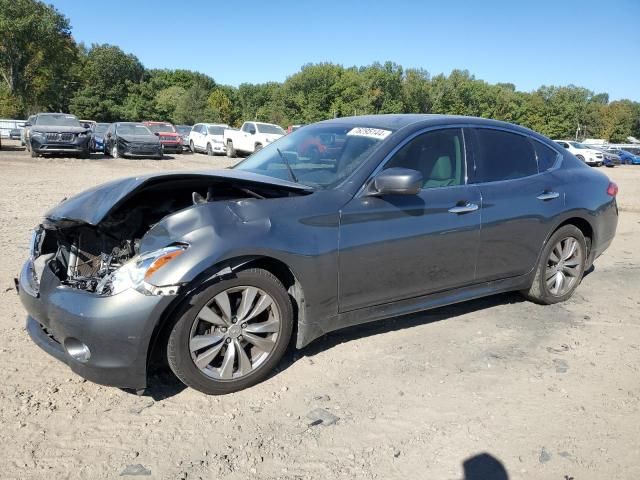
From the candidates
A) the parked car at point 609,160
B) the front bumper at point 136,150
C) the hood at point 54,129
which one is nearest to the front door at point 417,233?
the hood at point 54,129

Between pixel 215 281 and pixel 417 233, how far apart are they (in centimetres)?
151

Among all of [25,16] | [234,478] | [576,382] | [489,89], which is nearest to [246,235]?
[234,478]

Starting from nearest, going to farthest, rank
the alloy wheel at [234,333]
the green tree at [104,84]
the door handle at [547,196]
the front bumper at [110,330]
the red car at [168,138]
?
the front bumper at [110,330] < the alloy wheel at [234,333] < the door handle at [547,196] < the red car at [168,138] < the green tree at [104,84]

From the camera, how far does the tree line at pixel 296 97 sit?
64.9m

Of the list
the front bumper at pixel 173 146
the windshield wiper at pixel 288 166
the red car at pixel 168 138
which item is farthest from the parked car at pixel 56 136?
the windshield wiper at pixel 288 166

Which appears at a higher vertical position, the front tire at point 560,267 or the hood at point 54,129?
the hood at point 54,129

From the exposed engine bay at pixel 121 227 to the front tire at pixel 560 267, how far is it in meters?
2.63

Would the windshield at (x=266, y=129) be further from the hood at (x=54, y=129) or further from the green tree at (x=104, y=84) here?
the green tree at (x=104, y=84)

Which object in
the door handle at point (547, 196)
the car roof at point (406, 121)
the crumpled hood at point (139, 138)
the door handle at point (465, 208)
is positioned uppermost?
the car roof at point (406, 121)

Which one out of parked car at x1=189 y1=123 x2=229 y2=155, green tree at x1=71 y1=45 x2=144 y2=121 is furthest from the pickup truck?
green tree at x1=71 y1=45 x2=144 y2=121

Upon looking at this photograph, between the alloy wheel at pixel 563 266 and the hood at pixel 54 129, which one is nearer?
the alloy wheel at pixel 563 266

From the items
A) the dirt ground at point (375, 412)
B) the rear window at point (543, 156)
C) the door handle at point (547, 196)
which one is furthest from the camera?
the rear window at point (543, 156)

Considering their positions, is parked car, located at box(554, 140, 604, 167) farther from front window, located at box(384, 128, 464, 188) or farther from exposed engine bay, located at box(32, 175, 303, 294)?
exposed engine bay, located at box(32, 175, 303, 294)

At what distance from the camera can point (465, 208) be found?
4098mm
